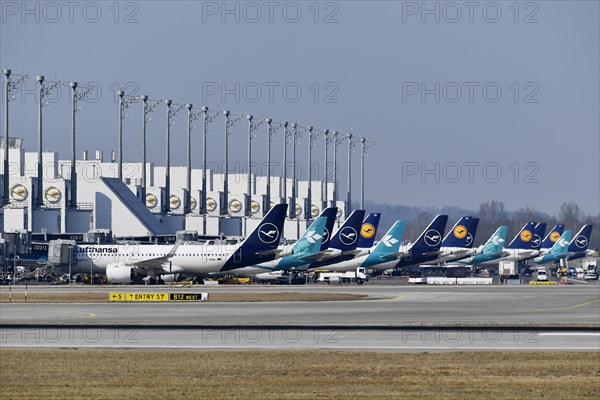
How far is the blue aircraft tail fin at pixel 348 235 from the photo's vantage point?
129625 mm

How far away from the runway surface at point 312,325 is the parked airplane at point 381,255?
5967cm

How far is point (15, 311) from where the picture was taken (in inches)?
2447

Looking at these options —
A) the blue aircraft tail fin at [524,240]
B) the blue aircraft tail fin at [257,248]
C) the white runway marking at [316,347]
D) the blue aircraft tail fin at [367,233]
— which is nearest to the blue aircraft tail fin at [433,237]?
the blue aircraft tail fin at [367,233]

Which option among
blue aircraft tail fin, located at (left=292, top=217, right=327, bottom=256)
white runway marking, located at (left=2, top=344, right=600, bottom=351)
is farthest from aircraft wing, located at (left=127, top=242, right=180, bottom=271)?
white runway marking, located at (left=2, top=344, right=600, bottom=351)

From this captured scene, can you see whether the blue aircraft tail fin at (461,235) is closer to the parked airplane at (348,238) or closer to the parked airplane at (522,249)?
the parked airplane at (522,249)

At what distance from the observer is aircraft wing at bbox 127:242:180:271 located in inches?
4392

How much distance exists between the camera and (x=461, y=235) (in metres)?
152

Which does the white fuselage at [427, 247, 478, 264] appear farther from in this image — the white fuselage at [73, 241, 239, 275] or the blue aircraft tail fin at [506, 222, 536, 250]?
the white fuselage at [73, 241, 239, 275]

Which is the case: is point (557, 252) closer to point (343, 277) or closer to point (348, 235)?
point (343, 277)

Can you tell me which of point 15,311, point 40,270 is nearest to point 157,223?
point 40,270

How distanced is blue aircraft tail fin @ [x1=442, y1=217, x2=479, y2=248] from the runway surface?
75959 millimetres

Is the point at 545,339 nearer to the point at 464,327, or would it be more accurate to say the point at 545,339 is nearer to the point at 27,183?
the point at 464,327

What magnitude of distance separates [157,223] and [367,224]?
30297mm

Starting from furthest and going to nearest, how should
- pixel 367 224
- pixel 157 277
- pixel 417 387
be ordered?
pixel 367 224 → pixel 157 277 → pixel 417 387
